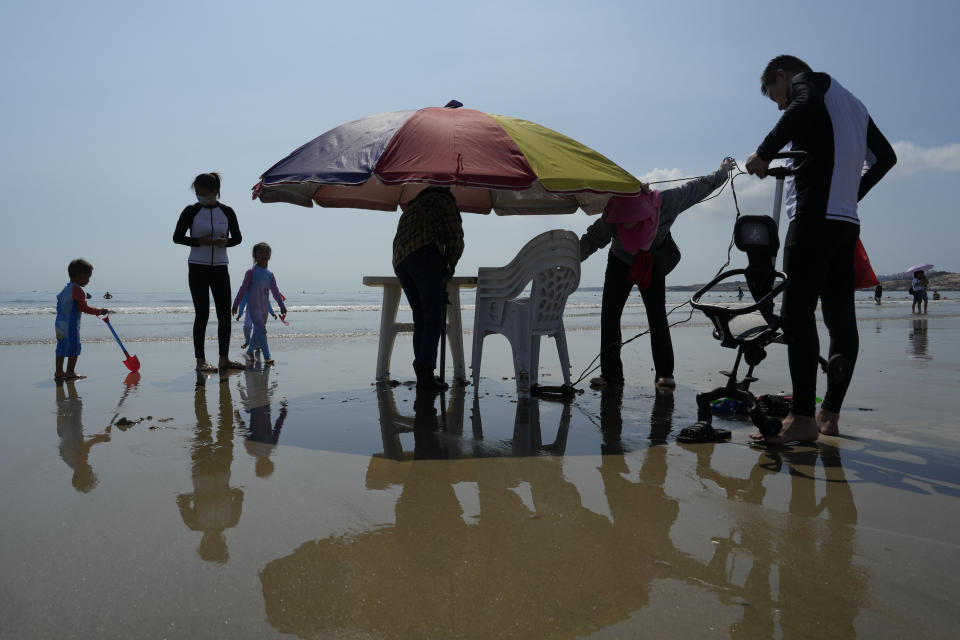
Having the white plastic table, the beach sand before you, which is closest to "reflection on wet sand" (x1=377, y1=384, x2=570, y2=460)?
the beach sand

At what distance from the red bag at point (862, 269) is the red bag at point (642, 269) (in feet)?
5.99

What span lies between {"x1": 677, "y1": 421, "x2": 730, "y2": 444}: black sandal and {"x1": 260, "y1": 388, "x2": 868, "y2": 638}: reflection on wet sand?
1.58 feet

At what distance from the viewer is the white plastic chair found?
487 centimetres

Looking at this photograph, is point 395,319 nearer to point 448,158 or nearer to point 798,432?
point 448,158

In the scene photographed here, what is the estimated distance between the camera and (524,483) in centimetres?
280

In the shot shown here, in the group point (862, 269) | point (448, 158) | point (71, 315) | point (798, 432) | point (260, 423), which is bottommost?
point (260, 423)

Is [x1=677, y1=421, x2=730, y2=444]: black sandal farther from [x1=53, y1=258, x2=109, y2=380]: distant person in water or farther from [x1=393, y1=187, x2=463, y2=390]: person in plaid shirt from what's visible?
[x1=53, y1=258, x2=109, y2=380]: distant person in water

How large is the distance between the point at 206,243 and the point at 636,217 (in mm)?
4380

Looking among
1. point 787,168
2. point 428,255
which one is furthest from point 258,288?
point 787,168

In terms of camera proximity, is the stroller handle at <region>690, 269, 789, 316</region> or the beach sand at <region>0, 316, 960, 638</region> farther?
the stroller handle at <region>690, 269, 789, 316</region>

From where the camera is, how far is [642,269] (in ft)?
17.9

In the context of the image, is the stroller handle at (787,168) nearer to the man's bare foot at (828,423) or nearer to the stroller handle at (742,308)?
the stroller handle at (742,308)

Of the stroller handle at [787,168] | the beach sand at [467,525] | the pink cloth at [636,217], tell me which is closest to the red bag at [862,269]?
the stroller handle at [787,168]

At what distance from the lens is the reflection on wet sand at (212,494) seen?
2111 millimetres
